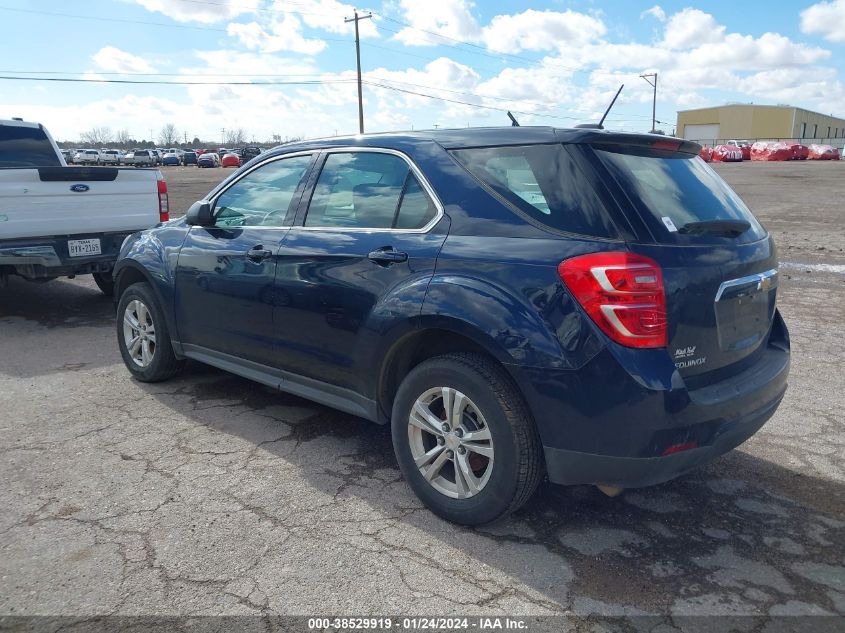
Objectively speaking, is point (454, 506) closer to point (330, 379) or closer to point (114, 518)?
point (330, 379)

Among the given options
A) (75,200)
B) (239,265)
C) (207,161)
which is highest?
(207,161)

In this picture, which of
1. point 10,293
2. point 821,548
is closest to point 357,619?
point 821,548

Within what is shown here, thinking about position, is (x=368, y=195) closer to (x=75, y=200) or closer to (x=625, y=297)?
(x=625, y=297)

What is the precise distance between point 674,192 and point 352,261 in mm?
1545

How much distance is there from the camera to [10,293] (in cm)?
895

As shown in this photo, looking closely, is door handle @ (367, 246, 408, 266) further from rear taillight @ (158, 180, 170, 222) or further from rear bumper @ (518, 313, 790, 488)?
rear taillight @ (158, 180, 170, 222)

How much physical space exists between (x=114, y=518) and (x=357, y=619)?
1.40m

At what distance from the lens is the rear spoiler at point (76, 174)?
6.76 metres

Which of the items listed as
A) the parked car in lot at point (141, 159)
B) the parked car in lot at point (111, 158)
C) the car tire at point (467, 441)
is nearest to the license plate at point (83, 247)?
the car tire at point (467, 441)

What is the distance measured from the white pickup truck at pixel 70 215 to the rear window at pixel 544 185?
17.0ft

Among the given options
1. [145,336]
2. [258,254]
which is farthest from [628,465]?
[145,336]

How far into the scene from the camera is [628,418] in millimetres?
2689

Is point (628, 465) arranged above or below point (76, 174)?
below

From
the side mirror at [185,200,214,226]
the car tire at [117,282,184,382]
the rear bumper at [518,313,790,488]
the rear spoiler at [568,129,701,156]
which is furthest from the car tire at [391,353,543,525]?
the car tire at [117,282,184,382]
